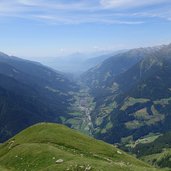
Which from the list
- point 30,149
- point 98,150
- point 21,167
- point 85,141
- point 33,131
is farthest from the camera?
point 33,131

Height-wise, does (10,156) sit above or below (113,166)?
below

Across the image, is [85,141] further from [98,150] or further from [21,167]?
[21,167]

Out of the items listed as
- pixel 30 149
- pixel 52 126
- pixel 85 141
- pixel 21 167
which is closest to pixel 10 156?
pixel 30 149

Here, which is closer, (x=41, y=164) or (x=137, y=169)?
(x=137, y=169)

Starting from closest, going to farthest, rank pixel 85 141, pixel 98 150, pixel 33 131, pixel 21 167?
pixel 21 167 → pixel 98 150 → pixel 85 141 → pixel 33 131

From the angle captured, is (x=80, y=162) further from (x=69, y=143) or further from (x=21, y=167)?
(x=69, y=143)

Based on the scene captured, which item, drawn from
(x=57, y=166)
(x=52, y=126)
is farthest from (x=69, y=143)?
(x=57, y=166)
